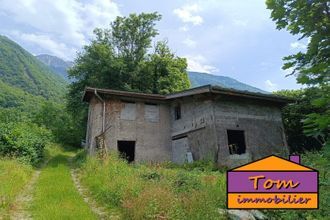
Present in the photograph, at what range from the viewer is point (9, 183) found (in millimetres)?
12117

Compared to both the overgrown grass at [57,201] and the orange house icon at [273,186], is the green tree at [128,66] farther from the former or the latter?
the orange house icon at [273,186]

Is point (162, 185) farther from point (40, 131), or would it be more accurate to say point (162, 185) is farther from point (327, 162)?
point (40, 131)

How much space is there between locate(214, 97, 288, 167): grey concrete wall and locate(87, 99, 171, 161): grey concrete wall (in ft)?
14.1

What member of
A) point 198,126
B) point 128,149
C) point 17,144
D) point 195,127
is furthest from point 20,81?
point 198,126

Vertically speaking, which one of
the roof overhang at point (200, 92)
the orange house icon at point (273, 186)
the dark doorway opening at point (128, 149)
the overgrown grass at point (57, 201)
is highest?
the roof overhang at point (200, 92)

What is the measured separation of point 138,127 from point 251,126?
276 inches

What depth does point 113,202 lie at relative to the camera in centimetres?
1018

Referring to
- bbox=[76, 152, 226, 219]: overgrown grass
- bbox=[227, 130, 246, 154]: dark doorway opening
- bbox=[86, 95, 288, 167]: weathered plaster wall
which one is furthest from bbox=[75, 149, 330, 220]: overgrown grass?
bbox=[227, 130, 246, 154]: dark doorway opening

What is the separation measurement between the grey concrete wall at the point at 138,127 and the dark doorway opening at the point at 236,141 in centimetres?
408

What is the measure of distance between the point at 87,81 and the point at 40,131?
9.70 meters

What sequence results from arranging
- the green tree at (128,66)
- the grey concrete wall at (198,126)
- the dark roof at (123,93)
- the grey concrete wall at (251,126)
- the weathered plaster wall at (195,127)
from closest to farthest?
the grey concrete wall at (198,126)
the grey concrete wall at (251,126)
the weathered plaster wall at (195,127)
the dark roof at (123,93)
the green tree at (128,66)

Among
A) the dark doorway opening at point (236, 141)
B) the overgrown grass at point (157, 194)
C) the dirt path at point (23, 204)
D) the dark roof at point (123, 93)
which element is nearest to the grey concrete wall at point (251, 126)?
the dark doorway opening at point (236, 141)

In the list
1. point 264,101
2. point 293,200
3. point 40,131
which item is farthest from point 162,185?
point 40,131

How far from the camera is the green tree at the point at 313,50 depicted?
159 inches
